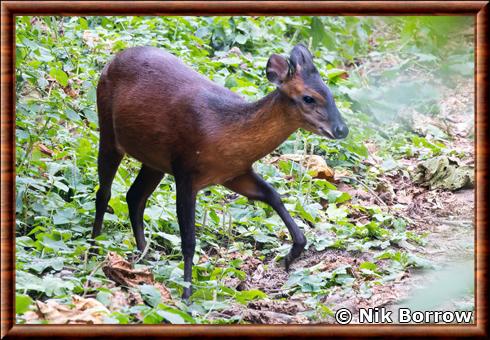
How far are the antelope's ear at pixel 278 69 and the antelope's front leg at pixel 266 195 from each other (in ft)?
2.85

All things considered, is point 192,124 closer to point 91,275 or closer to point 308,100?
point 308,100

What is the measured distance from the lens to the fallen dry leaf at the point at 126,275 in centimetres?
573

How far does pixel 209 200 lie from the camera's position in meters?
7.88

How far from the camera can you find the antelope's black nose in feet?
19.1

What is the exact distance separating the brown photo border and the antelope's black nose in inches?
60.6

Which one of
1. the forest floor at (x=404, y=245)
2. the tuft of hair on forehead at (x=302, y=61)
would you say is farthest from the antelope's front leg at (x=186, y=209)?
the tuft of hair on forehead at (x=302, y=61)

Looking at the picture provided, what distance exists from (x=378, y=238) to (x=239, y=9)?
3548 mm

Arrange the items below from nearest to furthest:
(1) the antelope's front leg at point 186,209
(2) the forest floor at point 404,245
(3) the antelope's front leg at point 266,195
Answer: (2) the forest floor at point 404,245, (1) the antelope's front leg at point 186,209, (3) the antelope's front leg at point 266,195

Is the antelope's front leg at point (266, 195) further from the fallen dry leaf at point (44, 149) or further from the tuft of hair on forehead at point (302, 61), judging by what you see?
the fallen dry leaf at point (44, 149)

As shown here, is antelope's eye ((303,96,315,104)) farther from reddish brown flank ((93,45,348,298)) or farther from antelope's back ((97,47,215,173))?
antelope's back ((97,47,215,173))

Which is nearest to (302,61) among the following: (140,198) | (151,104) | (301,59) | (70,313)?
(301,59)

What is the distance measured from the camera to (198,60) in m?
9.45

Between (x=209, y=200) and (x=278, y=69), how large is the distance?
2082 millimetres

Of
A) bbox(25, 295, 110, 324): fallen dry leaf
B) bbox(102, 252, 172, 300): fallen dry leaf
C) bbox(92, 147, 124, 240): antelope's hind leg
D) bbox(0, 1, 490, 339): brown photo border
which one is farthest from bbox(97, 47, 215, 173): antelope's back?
bbox(0, 1, 490, 339): brown photo border
